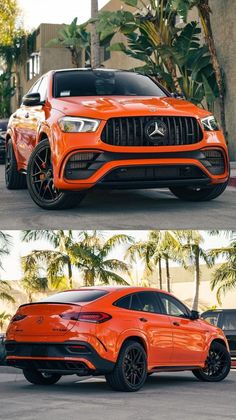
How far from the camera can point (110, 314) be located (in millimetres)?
9703

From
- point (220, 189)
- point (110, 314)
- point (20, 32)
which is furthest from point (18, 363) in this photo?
point (20, 32)

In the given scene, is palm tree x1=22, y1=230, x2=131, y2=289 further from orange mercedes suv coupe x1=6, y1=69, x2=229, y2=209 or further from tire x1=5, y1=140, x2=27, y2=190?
orange mercedes suv coupe x1=6, y1=69, x2=229, y2=209

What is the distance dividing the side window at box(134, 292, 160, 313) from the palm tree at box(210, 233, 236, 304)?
2908 centimetres

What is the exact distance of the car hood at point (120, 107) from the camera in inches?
432

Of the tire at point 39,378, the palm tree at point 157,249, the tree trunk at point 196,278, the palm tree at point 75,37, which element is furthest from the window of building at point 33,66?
the tire at point 39,378

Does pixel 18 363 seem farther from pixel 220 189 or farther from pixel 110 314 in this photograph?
pixel 220 189

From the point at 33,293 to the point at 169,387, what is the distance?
3137 cm

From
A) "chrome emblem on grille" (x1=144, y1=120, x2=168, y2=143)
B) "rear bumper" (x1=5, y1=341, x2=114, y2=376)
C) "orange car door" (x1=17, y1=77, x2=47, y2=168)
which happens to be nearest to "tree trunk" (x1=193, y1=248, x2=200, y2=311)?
"orange car door" (x1=17, y1=77, x2=47, y2=168)

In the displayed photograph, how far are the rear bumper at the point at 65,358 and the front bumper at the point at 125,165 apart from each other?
7.17 feet

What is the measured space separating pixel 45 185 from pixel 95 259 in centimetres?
2727

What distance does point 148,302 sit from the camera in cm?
1068

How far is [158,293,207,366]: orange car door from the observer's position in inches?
435

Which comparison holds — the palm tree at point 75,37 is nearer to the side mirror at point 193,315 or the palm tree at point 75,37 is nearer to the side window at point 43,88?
the side window at point 43,88

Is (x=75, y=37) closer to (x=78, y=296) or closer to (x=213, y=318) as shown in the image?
(x=213, y=318)
